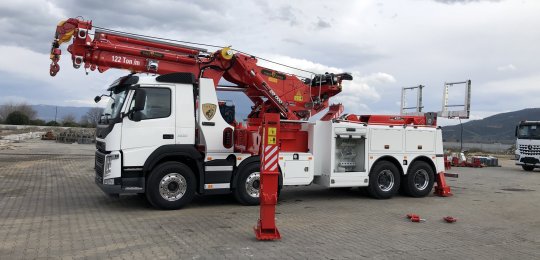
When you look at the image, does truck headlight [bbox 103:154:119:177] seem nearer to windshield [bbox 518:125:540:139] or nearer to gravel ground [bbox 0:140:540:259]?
gravel ground [bbox 0:140:540:259]

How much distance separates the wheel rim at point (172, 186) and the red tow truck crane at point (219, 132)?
2 centimetres

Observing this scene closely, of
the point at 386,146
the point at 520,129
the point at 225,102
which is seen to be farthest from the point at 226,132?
the point at 520,129

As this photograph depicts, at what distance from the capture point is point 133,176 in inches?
361

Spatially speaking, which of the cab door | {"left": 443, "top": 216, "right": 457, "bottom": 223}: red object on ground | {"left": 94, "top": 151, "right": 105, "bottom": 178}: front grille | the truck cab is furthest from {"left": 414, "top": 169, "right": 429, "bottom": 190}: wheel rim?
the truck cab

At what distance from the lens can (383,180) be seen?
39.1ft

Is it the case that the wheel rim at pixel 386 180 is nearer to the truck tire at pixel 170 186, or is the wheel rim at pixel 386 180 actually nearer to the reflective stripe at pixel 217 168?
the reflective stripe at pixel 217 168

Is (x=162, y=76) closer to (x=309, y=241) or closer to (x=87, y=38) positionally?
(x=87, y=38)

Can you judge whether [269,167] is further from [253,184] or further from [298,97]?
[298,97]

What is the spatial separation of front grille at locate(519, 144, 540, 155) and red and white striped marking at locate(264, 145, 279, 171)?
21744 mm

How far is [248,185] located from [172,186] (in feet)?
5.56

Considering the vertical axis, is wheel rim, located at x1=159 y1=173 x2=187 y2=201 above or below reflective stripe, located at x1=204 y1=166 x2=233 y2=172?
below

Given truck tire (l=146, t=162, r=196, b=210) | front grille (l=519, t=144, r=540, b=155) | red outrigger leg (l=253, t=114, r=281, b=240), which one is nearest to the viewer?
red outrigger leg (l=253, t=114, r=281, b=240)

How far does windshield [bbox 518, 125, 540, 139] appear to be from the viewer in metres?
24.2

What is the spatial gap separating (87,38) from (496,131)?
393 ft
